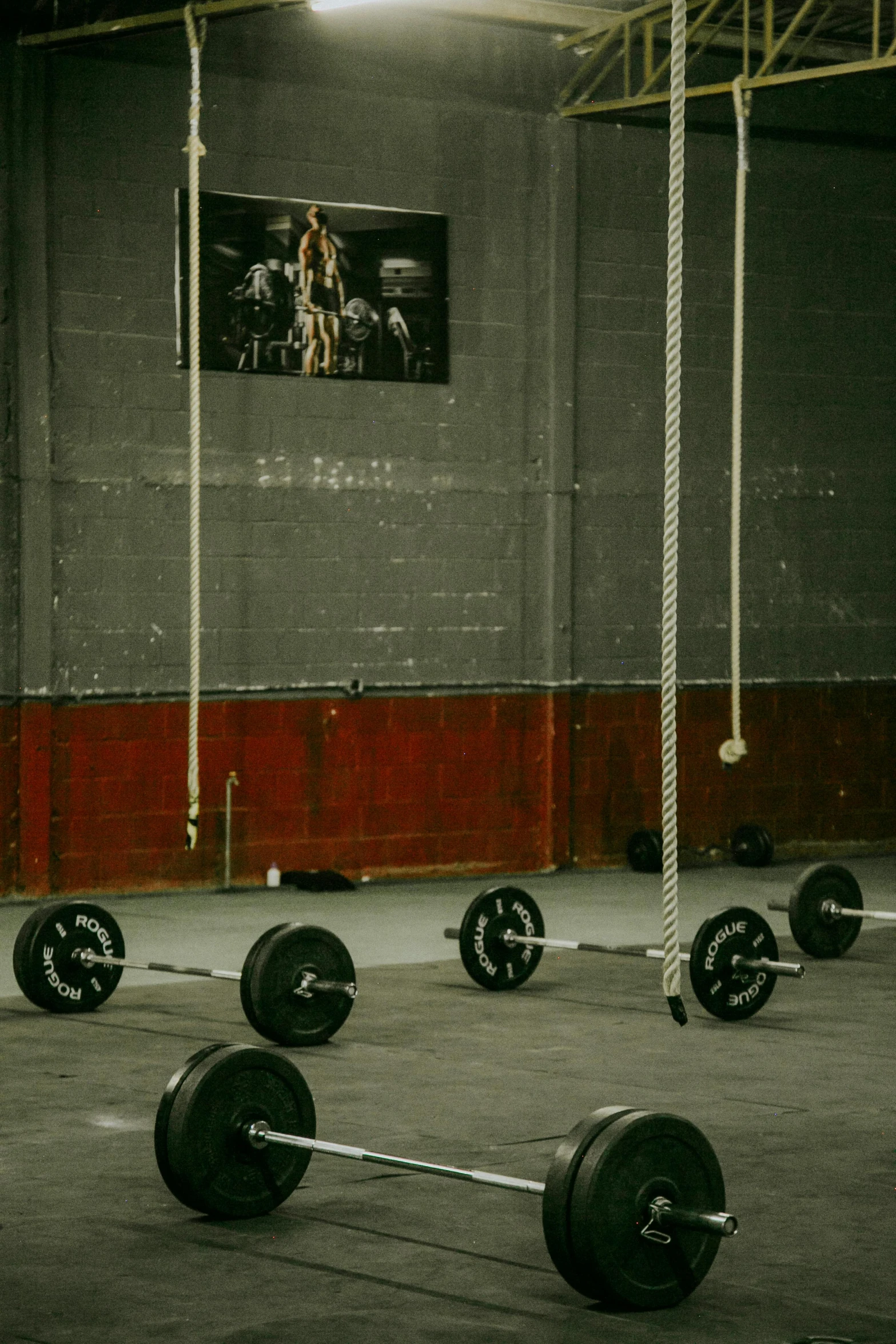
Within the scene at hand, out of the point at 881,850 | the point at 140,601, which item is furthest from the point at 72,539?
the point at 881,850

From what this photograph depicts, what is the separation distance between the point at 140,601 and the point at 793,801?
4258 mm

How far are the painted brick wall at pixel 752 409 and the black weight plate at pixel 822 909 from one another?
3083mm

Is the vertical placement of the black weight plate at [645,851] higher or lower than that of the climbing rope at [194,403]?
lower

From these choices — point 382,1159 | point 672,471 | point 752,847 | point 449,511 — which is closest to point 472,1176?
point 382,1159

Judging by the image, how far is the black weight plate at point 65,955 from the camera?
7246 millimetres

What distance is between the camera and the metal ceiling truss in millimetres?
10625

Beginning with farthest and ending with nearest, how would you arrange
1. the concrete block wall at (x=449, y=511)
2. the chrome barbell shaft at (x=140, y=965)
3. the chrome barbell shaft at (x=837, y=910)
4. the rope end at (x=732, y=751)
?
the rope end at (x=732, y=751), the concrete block wall at (x=449, y=511), the chrome barbell shaft at (x=837, y=910), the chrome barbell shaft at (x=140, y=965)

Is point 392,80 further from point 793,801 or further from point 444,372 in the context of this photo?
point 793,801

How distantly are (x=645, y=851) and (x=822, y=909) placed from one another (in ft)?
9.53

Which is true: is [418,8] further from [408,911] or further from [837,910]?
[837,910]

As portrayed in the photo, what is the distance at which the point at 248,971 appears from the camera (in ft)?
22.1

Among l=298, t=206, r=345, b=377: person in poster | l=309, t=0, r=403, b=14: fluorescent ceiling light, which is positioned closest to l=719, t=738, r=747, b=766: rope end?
l=298, t=206, r=345, b=377: person in poster

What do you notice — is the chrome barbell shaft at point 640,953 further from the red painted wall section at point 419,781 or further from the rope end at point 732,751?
the red painted wall section at point 419,781

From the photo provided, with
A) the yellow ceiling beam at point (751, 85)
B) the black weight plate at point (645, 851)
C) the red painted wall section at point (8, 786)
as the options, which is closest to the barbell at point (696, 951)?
the red painted wall section at point (8, 786)
